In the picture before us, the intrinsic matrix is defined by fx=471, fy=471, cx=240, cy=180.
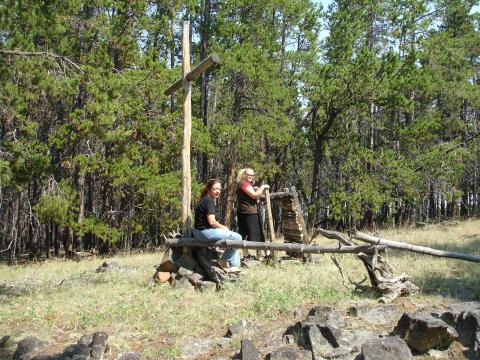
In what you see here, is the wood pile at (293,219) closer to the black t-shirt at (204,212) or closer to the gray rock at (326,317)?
the black t-shirt at (204,212)

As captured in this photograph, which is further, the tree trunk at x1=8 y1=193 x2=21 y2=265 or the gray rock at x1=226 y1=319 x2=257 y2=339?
the tree trunk at x1=8 y1=193 x2=21 y2=265

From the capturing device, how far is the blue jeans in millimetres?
7844

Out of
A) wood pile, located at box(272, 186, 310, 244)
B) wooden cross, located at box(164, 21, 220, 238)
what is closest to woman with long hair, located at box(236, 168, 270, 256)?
wooden cross, located at box(164, 21, 220, 238)

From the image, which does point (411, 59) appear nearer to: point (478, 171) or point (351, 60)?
point (351, 60)

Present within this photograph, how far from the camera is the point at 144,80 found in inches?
587

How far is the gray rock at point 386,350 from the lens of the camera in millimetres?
4516

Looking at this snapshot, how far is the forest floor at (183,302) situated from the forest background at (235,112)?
11.1 ft

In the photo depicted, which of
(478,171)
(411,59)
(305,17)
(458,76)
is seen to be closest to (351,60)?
(411,59)

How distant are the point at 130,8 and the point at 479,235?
42.5ft

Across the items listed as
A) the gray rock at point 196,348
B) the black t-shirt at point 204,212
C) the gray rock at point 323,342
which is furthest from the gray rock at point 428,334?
the black t-shirt at point 204,212

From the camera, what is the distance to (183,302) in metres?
6.96

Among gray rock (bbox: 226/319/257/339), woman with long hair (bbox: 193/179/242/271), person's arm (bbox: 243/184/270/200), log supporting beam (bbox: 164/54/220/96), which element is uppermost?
log supporting beam (bbox: 164/54/220/96)

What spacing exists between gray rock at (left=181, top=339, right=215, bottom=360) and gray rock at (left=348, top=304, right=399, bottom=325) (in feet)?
6.21

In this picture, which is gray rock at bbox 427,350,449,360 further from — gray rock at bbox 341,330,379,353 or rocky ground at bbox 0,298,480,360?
gray rock at bbox 341,330,379,353
